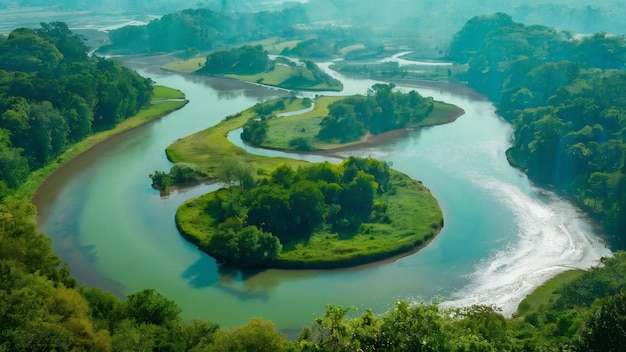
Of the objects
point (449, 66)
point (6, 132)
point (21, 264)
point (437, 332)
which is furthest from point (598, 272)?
point (449, 66)

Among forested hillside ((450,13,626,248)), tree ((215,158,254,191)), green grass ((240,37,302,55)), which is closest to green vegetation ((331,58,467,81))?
forested hillside ((450,13,626,248))

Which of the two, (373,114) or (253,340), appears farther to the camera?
(373,114)

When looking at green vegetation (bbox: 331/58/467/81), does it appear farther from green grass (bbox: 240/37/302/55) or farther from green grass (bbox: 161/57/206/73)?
green grass (bbox: 161/57/206/73)

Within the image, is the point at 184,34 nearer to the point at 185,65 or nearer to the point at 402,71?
the point at 185,65

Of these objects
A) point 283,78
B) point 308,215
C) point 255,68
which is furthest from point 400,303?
point 255,68

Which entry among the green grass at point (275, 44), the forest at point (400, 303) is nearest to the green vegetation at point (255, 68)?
the green grass at point (275, 44)

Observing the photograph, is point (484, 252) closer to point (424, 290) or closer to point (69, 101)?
point (424, 290)

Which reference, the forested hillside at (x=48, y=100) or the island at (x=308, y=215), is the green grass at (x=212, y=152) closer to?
the island at (x=308, y=215)
